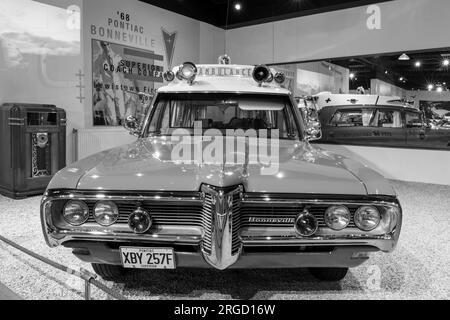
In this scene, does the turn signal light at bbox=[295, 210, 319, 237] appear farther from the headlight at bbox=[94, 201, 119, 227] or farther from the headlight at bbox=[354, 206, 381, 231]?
the headlight at bbox=[94, 201, 119, 227]

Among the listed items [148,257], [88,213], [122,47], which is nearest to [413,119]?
[122,47]

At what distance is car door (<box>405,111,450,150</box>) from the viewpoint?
23.8 feet

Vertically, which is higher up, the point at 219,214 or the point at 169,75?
the point at 169,75

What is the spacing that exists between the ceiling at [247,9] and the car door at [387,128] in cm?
235

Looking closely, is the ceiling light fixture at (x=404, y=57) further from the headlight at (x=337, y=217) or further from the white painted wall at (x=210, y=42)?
the headlight at (x=337, y=217)

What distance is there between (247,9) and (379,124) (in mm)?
4580

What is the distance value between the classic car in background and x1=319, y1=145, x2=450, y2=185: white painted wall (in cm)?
14

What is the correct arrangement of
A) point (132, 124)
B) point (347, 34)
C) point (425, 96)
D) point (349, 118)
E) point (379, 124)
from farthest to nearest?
1. point (347, 34)
2. point (349, 118)
3. point (379, 124)
4. point (425, 96)
5. point (132, 124)

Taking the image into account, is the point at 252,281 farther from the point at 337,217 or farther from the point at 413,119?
the point at 413,119

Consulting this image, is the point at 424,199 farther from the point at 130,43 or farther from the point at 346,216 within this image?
the point at 130,43

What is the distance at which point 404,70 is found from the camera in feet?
25.4

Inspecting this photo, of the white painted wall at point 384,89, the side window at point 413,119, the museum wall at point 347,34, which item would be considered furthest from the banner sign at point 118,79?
the side window at point 413,119

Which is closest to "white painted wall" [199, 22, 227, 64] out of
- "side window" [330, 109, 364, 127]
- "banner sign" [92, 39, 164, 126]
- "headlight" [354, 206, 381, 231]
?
"banner sign" [92, 39, 164, 126]

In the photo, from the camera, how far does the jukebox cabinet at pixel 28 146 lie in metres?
5.28
